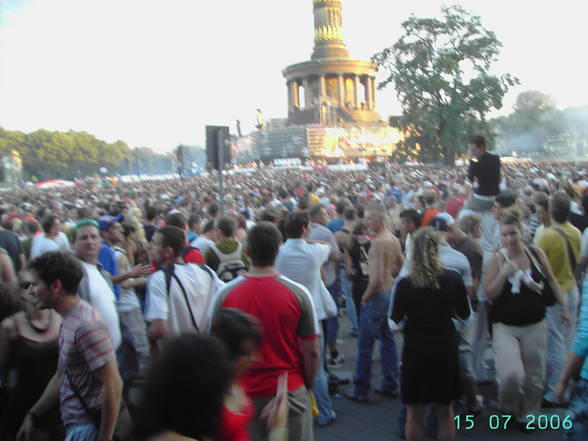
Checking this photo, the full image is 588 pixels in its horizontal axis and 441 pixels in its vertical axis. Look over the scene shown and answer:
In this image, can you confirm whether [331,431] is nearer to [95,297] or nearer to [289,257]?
[289,257]

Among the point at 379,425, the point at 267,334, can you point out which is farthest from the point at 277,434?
the point at 379,425

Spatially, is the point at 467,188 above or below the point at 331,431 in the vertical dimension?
above

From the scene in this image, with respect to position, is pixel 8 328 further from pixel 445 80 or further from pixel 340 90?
pixel 340 90

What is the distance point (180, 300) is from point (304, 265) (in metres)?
1.19

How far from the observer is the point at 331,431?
4.32m

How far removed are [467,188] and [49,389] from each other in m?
8.64

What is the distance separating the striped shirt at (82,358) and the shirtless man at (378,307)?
2730mm

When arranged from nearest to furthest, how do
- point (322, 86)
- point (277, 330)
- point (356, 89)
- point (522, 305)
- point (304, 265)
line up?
point (277, 330), point (522, 305), point (304, 265), point (322, 86), point (356, 89)

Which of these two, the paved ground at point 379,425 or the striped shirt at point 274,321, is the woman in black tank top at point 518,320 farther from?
the striped shirt at point 274,321

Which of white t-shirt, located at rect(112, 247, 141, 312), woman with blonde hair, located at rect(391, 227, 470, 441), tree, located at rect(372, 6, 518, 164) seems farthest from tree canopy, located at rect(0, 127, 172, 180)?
woman with blonde hair, located at rect(391, 227, 470, 441)

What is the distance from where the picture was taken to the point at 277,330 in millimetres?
2801

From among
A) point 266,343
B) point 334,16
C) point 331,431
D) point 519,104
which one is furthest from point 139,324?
point 519,104

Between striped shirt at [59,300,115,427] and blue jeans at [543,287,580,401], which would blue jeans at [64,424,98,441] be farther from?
blue jeans at [543,287,580,401]

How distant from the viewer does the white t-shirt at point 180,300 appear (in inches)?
133
